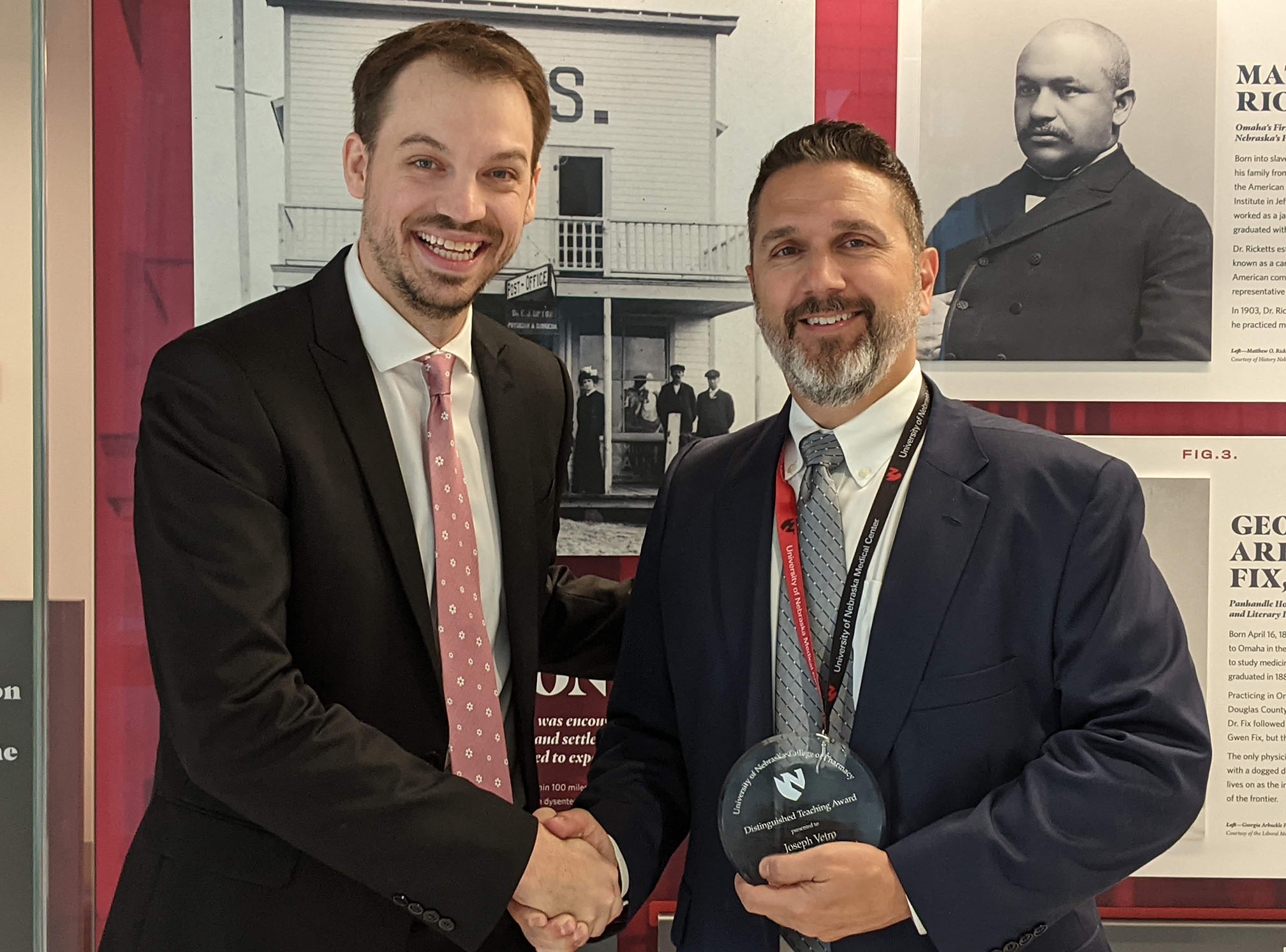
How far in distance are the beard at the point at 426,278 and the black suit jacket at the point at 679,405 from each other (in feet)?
2.67

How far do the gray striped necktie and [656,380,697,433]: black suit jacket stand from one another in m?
0.85

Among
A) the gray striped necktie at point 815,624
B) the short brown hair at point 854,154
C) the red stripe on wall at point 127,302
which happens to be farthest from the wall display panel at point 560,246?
the gray striped necktie at point 815,624

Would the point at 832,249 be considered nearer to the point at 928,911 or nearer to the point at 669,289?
the point at 669,289

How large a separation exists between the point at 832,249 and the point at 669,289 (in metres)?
0.81

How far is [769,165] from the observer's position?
6.88 feet

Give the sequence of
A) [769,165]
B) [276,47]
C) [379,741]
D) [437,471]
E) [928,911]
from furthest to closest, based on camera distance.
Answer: [276,47] → [769,165] → [437,471] → [379,741] → [928,911]

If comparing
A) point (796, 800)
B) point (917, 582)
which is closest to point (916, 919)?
point (796, 800)

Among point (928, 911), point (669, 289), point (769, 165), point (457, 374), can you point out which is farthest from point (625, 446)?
point (928, 911)

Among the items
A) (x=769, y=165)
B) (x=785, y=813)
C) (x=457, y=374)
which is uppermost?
(x=769, y=165)

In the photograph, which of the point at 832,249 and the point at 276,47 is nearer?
the point at 832,249

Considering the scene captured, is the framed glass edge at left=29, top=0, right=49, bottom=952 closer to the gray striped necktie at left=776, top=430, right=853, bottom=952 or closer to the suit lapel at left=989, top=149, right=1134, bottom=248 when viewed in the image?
the gray striped necktie at left=776, top=430, right=853, bottom=952

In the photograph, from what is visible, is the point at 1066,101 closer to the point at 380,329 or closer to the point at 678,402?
the point at 678,402

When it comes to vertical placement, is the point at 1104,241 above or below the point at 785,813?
above

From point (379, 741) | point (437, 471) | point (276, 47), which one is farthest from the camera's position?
point (276, 47)
